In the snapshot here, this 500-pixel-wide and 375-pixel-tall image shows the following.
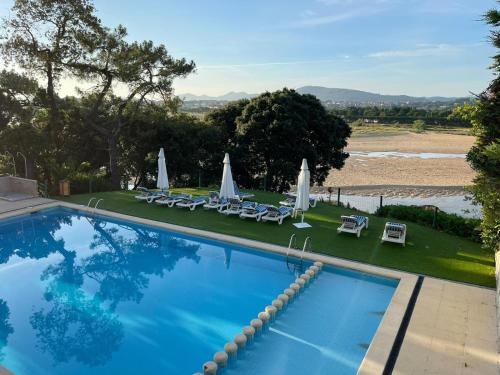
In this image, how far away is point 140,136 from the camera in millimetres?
23703

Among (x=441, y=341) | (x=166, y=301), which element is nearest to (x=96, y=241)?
(x=166, y=301)

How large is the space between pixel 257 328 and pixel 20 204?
13740 millimetres

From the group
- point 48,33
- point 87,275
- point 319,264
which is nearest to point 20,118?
point 48,33

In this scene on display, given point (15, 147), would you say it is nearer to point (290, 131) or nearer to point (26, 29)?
point (26, 29)

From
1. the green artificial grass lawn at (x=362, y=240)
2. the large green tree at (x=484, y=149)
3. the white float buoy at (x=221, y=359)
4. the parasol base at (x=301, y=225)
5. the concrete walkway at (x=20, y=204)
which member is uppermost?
the large green tree at (x=484, y=149)

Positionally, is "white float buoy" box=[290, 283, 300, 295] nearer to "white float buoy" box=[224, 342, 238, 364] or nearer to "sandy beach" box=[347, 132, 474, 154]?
"white float buoy" box=[224, 342, 238, 364]

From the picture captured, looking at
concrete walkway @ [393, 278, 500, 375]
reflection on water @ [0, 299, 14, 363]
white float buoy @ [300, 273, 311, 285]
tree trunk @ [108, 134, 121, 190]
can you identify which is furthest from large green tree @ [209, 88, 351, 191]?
reflection on water @ [0, 299, 14, 363]

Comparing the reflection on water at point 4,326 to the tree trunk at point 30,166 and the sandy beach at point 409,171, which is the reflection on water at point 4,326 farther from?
the sandy beach at point 409,171

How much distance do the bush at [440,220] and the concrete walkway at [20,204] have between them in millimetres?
14606

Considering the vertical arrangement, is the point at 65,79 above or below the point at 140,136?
above

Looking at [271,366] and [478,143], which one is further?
[478,143]

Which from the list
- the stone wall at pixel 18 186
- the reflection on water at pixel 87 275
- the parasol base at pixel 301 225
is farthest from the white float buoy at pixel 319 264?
the stone wall at pixel 18 186

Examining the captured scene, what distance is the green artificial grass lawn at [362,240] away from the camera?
33.8ft

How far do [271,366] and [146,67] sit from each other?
66.8 ft
